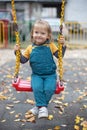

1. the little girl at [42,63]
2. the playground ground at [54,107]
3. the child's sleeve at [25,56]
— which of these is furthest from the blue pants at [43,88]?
the playground ground at [54,107]

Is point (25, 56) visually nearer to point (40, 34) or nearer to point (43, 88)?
point (40, 34)

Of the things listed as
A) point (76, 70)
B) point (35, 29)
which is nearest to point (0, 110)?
point (35, 29)

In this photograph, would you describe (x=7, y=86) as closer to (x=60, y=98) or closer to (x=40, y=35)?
(x=60, y=98)

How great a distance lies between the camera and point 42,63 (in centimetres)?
459

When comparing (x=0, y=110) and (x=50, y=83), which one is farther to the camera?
(x=0, y=110)

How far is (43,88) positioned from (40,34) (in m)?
0.65

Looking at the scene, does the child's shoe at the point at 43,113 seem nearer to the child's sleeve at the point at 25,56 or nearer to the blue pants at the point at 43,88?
the blue pants at the point at 43,88

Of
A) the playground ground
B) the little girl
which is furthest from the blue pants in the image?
the playground ground

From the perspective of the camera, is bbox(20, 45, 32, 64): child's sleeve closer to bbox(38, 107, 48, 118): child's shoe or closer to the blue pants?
the blue pants

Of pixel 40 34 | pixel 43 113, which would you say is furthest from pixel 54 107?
pixel 40 34

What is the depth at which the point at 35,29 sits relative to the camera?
14.8 feet

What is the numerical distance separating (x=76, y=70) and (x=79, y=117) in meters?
4.49

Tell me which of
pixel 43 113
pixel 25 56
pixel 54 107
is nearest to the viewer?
pixel 43 113

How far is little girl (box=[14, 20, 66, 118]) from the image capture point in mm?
4500
